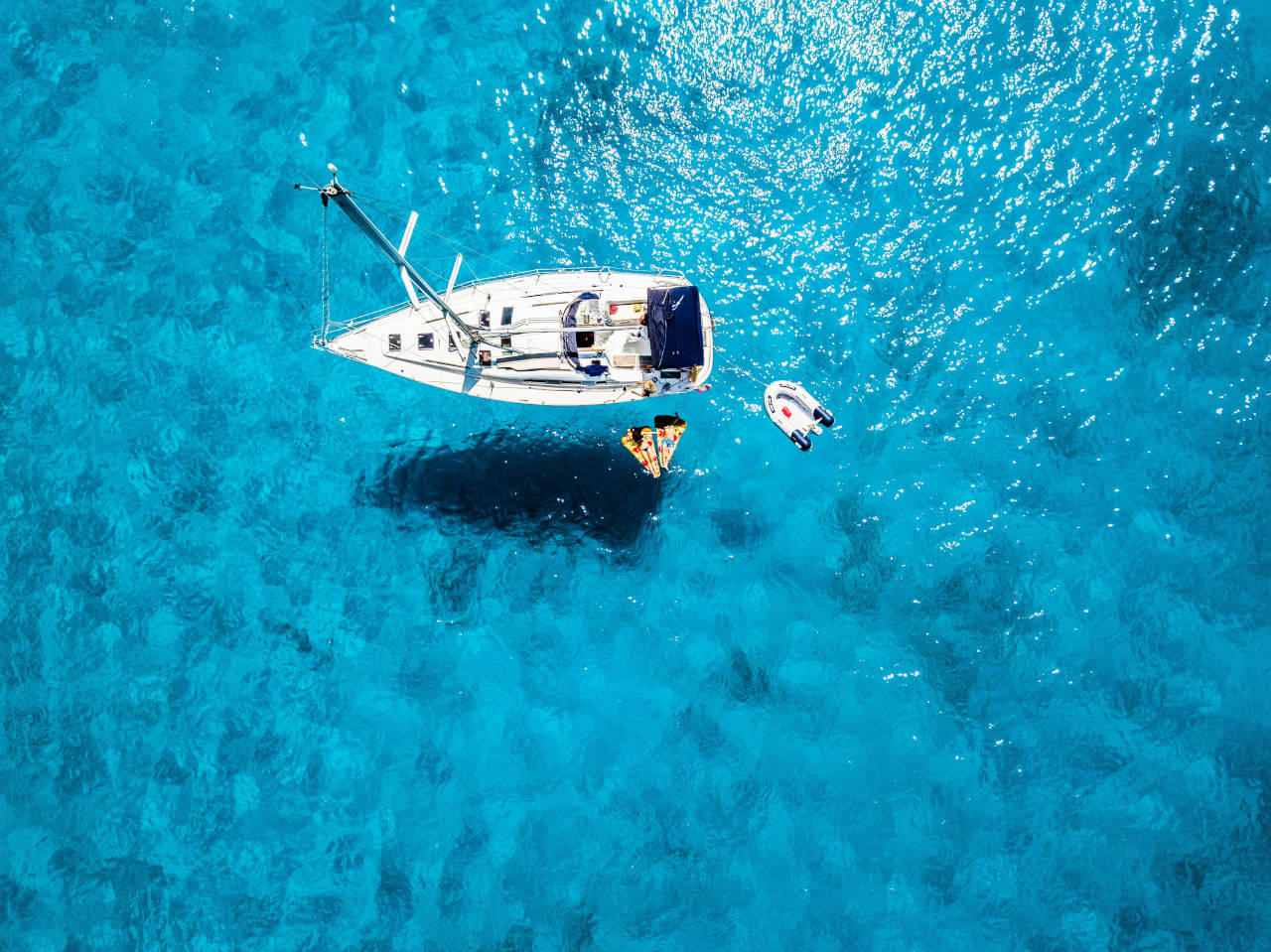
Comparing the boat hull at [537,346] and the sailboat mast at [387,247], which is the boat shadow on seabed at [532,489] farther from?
the sailboat mast at [387,247]

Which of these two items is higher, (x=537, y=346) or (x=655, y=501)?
(x=537, y=346)

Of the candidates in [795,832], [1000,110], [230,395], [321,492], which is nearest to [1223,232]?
[1000,110]

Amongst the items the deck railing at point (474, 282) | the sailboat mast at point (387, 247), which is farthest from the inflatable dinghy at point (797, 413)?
the sailboat mast at point (387, 247)

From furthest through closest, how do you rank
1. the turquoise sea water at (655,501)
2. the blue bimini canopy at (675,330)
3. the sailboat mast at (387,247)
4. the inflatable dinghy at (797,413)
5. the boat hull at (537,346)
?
1. the inflatable dinghy at (797,413)
2. the turquoise sea water at (655,501)
3. the boat hull at (537,346)
4. the blue bimini canopy at (675,330)
5. the sailboat mast at (387,247)

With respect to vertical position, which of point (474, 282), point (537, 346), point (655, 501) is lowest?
point (655, 501)

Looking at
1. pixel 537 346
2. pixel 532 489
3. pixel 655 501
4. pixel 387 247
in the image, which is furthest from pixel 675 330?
pixel 387 247

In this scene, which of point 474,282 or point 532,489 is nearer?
point 474,282

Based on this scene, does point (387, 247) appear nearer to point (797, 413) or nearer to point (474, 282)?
point (474, 282)
